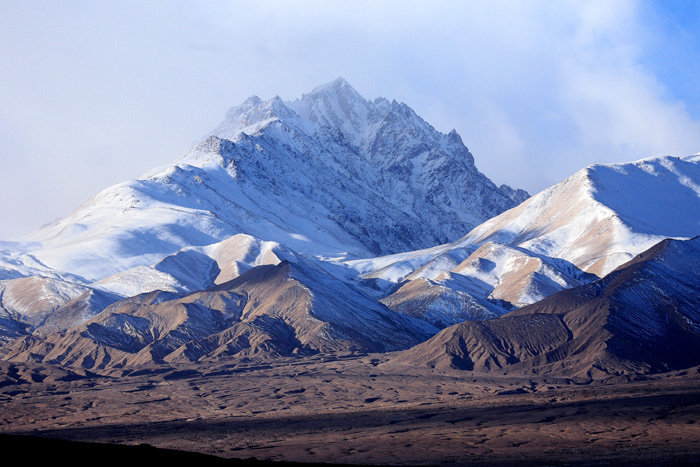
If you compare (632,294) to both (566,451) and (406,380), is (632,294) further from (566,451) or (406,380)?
(566,451)

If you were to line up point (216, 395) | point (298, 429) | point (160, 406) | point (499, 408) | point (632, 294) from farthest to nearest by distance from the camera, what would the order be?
1. point (632, 294)
2. point (216, 395)
3. point (160, 406)
4. point (499, 408)
5. point (298, 429)

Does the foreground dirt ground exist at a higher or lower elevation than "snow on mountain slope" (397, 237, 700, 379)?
lower

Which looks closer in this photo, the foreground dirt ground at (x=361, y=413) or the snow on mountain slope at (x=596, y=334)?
the foreground dirt ground at (x=361, y=413)

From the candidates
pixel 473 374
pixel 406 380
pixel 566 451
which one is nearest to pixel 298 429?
pixel 566 451

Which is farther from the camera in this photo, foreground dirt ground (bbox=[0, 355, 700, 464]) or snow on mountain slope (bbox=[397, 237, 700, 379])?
snow on mountain slope (bbox=[397, 237, 700, 379])

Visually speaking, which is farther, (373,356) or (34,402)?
(373,356)

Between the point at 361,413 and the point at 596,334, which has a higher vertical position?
the point at 596,334

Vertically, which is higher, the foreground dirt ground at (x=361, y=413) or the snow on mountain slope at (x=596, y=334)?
the snow on mountain slope at (x=596, y=334)

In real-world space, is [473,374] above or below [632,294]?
below
